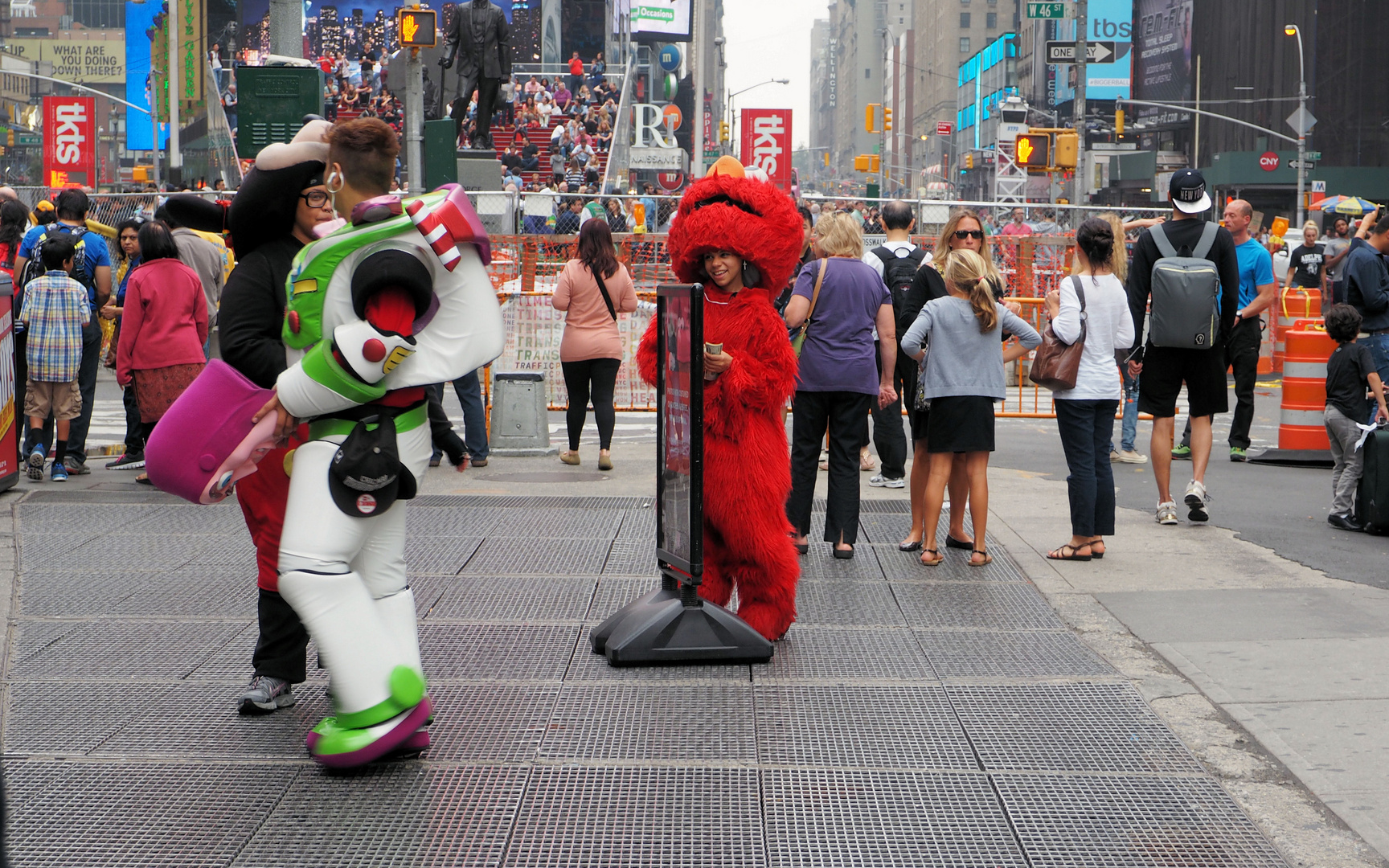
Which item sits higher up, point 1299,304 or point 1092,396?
point 1299,304

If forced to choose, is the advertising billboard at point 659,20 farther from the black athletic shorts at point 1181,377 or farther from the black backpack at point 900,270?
the black athletic shorts at point 1181,377

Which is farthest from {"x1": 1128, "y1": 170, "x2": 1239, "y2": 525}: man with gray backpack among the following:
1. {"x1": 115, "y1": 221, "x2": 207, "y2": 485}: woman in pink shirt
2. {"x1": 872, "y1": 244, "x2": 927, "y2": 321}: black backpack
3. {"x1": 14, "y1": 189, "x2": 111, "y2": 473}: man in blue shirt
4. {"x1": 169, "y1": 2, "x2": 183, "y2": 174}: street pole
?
{"x1": 169, "y1": 2, "x2": 183, "y2": 174}: street pole

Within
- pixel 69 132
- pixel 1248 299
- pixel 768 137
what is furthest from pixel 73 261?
pixel 69 132

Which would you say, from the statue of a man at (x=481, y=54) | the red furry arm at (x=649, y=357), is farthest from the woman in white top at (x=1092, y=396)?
the statue of a man at (x=481, y=54)

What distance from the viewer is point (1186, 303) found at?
27.8ft

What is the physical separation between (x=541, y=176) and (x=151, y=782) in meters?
31.9

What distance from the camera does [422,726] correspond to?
446 cm

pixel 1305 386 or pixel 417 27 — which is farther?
pixel 417 27

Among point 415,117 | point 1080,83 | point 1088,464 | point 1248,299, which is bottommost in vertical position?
point 1088,464

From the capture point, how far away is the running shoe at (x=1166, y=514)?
8.87 metres

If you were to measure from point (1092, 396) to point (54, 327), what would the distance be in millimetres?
7059

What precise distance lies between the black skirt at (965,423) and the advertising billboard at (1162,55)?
7482 centimetres

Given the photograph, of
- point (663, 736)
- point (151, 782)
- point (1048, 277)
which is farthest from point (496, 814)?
point (1048, 277)

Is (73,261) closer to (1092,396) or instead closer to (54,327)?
(54,327)
